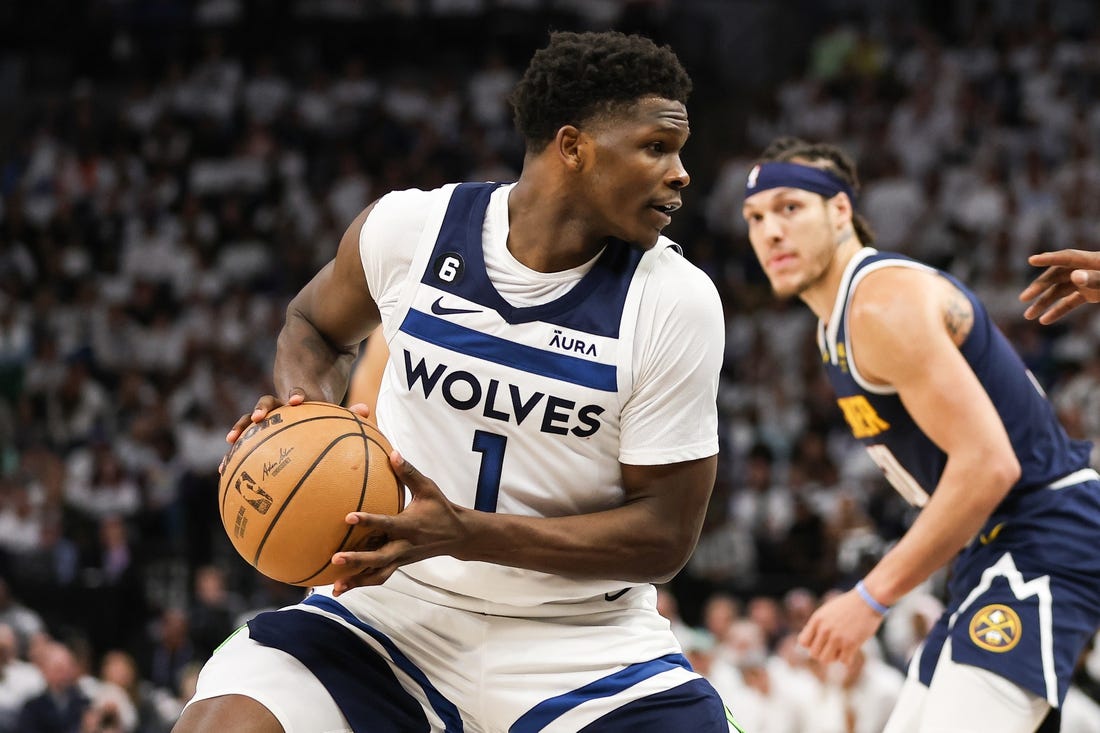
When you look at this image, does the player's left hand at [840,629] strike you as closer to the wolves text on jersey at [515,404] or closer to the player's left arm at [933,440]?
the player's left arm at [933,440]

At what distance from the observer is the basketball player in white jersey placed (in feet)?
11.2

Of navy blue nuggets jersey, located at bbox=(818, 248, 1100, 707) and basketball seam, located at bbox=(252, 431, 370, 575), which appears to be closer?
basketball seam, located at bbox=(252, 431, 370, 575)

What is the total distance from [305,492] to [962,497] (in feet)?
6.35

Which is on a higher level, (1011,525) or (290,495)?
(290,495)

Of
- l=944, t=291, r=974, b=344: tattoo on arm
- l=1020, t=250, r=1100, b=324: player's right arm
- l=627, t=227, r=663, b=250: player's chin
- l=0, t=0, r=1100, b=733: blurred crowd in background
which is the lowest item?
l=0, t=0, r=1100, b=733: blurred crowd in background

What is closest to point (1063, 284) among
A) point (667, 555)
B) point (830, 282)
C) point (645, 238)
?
point (830, 282)

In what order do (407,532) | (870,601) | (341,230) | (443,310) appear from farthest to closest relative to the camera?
(341,230), (870,601), (443,310), (407,532)

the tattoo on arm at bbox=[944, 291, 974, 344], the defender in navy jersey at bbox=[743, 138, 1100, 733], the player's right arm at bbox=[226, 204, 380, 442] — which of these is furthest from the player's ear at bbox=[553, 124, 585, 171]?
the tattoo on arm at bbox=[944, 291, 974, 344]

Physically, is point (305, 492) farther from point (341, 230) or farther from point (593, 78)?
point (341, 230)

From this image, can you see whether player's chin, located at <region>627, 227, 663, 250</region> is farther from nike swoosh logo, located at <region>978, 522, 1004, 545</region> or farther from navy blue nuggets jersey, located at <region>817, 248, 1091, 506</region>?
nike swoosh logo, located at <region>978, 522, 1004, 545</region>

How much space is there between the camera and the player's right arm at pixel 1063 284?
3762 mm

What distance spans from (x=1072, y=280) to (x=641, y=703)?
162cm

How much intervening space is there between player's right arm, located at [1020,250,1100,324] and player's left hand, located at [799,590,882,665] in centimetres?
95

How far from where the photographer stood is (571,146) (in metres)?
3.50
